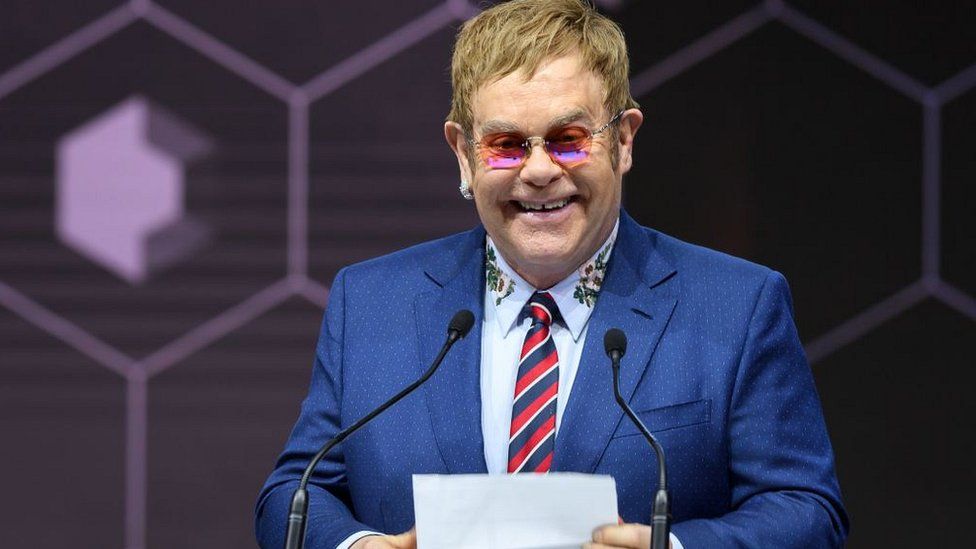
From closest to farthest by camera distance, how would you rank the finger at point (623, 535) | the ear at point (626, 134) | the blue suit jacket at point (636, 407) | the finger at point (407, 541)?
the finger at point (623, 535) < the finger at point (407, 541) < the blue suit jacket at point (636, 407) < the ear at point (626, 134)

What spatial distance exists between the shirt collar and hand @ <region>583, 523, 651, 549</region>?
0.43m

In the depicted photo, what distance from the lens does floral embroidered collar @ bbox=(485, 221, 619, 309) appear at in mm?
1897

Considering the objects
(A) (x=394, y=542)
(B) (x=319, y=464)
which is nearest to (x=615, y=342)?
(A) (x=394, y=542)

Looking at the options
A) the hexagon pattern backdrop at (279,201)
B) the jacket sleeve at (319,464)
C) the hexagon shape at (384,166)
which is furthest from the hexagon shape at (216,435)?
the jacket sleeve at (319,464)

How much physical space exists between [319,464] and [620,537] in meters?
0.60

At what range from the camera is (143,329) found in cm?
286

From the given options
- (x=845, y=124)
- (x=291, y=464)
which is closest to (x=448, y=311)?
(x=291, y=464)

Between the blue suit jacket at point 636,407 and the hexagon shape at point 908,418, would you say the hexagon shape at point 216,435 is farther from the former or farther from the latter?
the hexagon shape at point 908,418

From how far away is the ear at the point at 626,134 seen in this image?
1867 millimetres

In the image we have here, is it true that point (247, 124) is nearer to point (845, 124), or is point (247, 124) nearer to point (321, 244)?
point (321, 244)

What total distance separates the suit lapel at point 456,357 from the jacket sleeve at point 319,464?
144mm

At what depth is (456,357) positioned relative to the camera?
72.7 inches

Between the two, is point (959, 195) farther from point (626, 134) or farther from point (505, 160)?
point (505, 160)

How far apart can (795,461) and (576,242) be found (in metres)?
0.42
